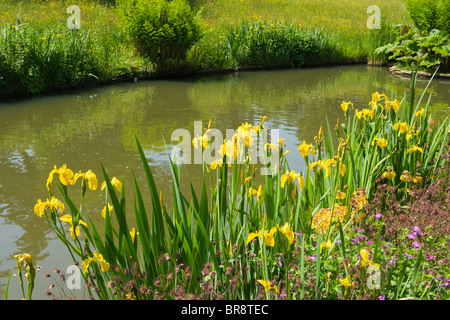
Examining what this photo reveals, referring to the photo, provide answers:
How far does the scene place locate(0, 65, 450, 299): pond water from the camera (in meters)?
4.23

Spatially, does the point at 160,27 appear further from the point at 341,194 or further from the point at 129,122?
the point at 341,194

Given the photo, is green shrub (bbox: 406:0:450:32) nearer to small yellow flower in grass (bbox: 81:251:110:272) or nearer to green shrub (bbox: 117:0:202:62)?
green shrub (bbox: 117:0:202:62)

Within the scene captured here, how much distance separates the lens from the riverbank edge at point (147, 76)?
367 inches

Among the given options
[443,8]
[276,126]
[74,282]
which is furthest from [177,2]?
[74,282]

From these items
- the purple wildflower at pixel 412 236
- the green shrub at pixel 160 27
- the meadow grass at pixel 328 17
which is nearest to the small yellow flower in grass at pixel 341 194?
the purple wildflower at pixel 412 236

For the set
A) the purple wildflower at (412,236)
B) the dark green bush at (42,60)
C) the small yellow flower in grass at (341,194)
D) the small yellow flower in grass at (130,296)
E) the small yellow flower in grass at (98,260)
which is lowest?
the small yellow flower in grass at (130,296)

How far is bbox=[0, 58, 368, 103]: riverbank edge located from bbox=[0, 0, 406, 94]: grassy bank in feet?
0.15

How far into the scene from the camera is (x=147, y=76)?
11570mm

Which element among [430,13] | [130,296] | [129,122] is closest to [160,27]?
[129,122]

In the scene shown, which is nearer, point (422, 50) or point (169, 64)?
point (169, 64)

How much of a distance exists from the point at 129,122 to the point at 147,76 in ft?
13.0

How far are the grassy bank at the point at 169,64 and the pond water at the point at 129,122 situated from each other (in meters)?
0.49

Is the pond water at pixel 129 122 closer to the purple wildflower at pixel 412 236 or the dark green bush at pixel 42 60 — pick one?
the dark green bush at pixel 42 60

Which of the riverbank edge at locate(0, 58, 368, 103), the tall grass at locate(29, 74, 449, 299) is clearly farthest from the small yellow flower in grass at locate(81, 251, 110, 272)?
the riverbank edge at locate(0, 58, 368, 103)
